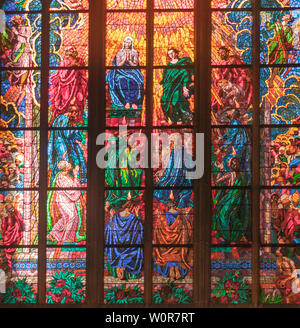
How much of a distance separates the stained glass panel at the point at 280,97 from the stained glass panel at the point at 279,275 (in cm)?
163

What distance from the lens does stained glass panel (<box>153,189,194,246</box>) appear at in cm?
680

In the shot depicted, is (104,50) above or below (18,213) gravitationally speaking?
above

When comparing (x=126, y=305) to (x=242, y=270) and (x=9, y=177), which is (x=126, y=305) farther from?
(x=9, y=177)

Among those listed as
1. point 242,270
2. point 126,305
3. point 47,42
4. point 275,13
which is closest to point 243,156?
point 242,270

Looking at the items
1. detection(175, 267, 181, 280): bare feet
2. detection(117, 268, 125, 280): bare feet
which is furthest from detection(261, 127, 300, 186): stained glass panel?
detection(117, 268, 125, 280): bare feet

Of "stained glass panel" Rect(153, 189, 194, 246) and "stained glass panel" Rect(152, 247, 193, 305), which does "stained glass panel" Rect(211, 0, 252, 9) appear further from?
"stained glass panel" Rect(152, 247, 193, 305)

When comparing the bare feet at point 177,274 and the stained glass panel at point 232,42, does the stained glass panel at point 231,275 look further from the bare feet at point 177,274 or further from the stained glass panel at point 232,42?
the stained glass panel at point 232,42

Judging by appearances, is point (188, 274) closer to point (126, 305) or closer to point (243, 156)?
point (126, 305)

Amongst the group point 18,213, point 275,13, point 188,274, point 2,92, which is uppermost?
point 275,13

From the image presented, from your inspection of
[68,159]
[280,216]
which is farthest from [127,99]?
[280,216]

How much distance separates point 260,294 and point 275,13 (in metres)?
3.55

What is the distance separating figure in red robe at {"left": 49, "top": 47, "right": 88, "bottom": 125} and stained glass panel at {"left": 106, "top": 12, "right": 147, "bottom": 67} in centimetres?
Answer: 41

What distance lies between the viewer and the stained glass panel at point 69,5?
279 inches
